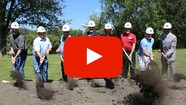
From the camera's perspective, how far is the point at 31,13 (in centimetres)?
4388

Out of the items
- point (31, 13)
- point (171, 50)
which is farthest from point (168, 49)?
point (31, 13)

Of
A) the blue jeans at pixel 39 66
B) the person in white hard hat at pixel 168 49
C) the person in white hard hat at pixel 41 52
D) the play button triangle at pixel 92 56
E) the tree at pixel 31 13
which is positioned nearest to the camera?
the play button triangle at pixel 92 56

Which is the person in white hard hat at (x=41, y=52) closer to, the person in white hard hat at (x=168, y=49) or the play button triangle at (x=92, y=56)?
the person in white hard hat at (x=168, y=49)

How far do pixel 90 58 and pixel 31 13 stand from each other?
123 feet

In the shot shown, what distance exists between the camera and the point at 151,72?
27.1 feet

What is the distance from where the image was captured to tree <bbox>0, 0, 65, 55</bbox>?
43.0 meters

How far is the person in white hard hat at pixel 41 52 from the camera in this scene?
10.7 metres

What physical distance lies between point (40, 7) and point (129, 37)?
33261 millimetres

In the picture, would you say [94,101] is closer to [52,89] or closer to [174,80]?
[52,89]

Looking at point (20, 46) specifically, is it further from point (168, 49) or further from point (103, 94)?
point (168, 49)

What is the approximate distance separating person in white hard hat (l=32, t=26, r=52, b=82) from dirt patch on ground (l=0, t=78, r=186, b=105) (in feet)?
2.19

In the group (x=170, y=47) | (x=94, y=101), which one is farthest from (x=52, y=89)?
(x=170, y=47)

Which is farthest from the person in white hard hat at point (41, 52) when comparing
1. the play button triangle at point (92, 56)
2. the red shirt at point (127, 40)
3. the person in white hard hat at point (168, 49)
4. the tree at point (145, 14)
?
the tree at point (145, 14)

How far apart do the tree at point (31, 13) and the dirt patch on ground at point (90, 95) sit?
3366cm
